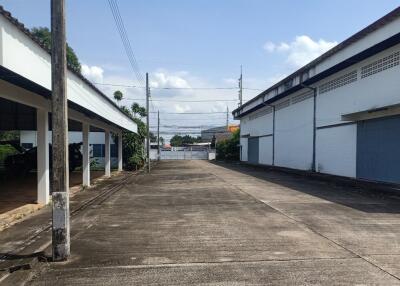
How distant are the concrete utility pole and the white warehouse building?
14306 millimetres

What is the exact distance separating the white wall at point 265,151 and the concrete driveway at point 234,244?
28.6 meters

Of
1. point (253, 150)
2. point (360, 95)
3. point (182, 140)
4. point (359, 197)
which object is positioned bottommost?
point (182, 140)

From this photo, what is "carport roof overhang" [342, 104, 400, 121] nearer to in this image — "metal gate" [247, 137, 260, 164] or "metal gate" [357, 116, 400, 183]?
"metal gate" [357, 116, 400, 183]

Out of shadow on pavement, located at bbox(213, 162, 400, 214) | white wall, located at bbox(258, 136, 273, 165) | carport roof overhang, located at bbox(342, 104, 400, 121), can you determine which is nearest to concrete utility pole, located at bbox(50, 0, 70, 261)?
shadow on pavement, located at bbox(213, 162, 400, 214)

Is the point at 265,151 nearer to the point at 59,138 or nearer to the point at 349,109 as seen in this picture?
the point at 349,109

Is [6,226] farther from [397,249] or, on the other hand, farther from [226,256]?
[397,249]

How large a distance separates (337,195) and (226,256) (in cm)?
1050

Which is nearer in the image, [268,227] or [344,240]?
[344,240]

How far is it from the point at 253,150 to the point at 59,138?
44994mm

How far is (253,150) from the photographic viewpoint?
170 feet

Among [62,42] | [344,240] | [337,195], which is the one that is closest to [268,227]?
[344,240]

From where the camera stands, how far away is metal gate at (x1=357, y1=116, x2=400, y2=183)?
1983cm

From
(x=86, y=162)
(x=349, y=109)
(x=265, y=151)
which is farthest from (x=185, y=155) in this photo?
(x=86, y=162)

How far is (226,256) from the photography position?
24.5 feet
